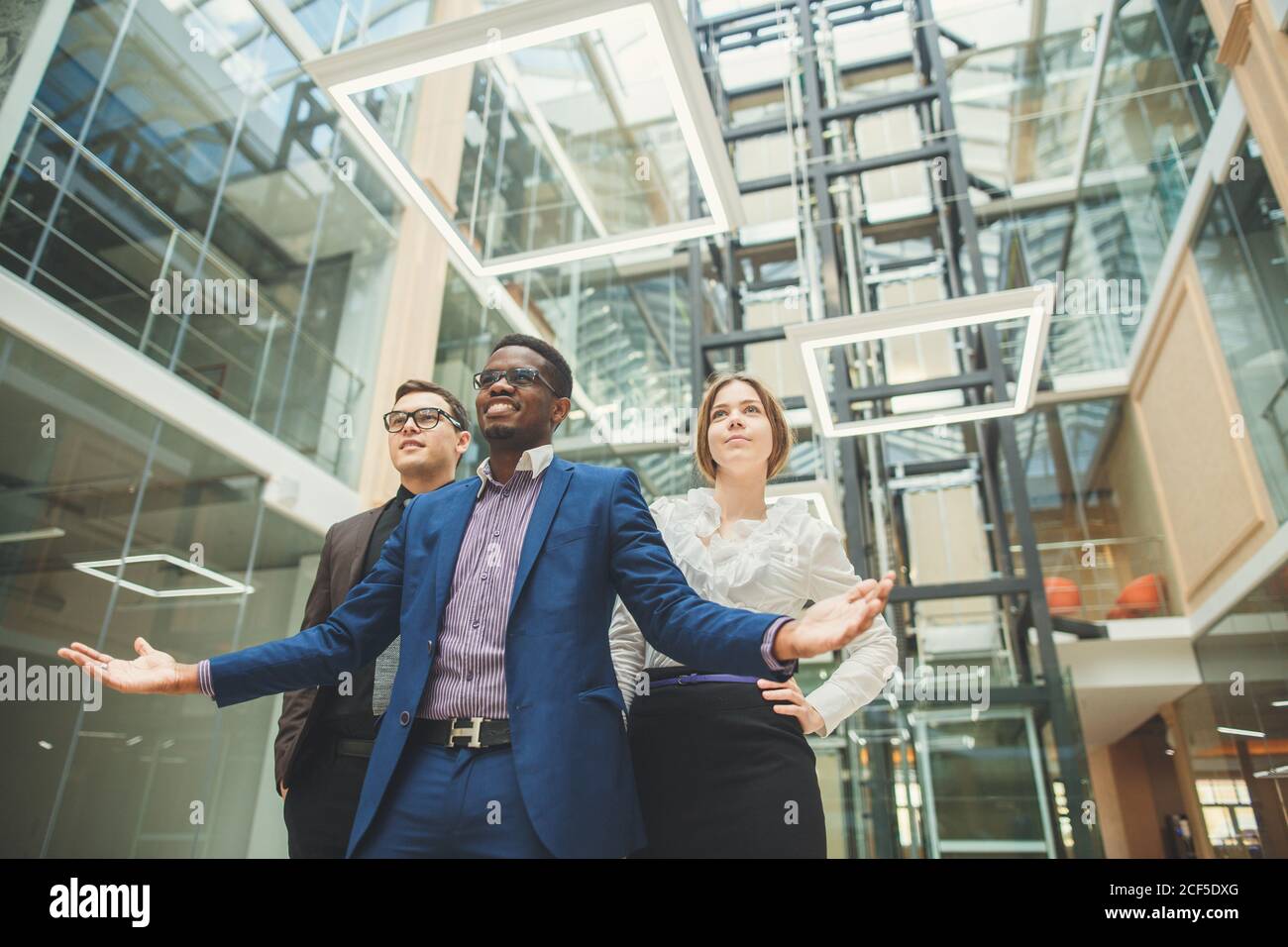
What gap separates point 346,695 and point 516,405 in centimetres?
86

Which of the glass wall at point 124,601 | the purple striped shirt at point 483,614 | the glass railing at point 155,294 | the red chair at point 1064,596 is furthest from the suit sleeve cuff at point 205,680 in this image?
the red chair at point 1064,596

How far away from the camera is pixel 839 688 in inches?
68.4

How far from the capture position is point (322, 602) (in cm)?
215

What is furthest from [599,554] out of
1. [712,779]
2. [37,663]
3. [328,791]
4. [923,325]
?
[37,663]

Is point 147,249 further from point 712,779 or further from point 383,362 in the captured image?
point 712,779

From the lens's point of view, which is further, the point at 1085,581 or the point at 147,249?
the point at 1085,581

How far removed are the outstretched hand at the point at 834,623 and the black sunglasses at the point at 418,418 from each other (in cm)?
130

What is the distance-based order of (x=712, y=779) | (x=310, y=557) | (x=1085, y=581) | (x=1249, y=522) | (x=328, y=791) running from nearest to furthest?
(x=712, y=779), (x=328, y=791), (x=310, y=557), (x=1249, y=522), (x=1085, y=581)

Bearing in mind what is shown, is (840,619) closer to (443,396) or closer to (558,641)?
(558,641)

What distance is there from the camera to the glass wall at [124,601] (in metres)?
4.41

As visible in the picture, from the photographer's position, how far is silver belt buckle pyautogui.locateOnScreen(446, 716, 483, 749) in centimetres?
134

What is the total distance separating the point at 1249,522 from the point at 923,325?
5266mm

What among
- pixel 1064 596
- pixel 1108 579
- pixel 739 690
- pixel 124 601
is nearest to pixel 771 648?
pixel 739 690

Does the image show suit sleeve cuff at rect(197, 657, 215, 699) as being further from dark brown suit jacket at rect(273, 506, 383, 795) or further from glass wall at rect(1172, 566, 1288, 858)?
glass wall at rect(1172, 566, 1288, 858)
